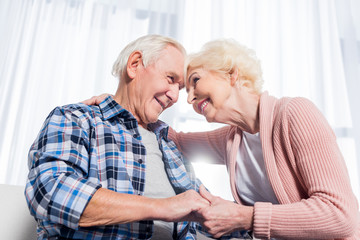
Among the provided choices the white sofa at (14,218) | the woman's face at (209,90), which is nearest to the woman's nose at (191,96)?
the woman's face at (209,90)

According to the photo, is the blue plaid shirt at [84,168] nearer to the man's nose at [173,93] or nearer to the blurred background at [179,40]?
the man's nose at [173,93]

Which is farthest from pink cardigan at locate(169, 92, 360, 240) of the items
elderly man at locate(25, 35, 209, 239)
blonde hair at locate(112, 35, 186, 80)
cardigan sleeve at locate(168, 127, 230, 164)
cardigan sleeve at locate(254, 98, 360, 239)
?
blonde hair at locate(112, 35, 186, 80)

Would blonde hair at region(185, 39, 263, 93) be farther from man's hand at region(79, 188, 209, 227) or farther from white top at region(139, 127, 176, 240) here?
man's hand at region(79, 188, 209, 227)

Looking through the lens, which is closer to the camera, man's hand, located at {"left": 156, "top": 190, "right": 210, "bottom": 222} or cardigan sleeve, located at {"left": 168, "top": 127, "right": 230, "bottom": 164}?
man's hand, located at {"left": 156, "top": 190, "right": 210, "bottom": 222}

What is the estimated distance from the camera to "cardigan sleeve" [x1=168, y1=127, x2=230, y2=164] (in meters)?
1.48

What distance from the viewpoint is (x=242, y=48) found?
4.39ft

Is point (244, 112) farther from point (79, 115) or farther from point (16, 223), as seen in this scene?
point (16, 223)

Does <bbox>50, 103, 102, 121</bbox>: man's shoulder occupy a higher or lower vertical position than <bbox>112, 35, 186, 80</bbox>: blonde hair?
lower

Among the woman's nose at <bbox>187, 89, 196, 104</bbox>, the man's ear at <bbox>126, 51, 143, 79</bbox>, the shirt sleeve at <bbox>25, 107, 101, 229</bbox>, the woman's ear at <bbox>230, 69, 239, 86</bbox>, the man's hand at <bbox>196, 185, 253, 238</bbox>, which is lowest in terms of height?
the man's hand at <bbox>196, 185, 253, 238</bbox>

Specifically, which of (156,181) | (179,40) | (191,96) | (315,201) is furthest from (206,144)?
(179,40)

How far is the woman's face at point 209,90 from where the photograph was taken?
4.13 ft

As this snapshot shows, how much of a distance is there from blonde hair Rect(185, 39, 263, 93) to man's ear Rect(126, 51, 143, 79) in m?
0.21

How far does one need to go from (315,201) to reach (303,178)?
0.32ft

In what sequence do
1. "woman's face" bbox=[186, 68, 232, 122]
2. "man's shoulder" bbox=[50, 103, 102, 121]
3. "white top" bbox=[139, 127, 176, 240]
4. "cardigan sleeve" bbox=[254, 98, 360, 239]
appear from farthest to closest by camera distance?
"woman's face" bbox=[186, 68, 232, 122] < "white top" bbox=[139, 127, 176, 240] < "man's shoulder" bbox=[50, 103, 102, 121] < "cardigan sleeve" bbox=[254, 98, 360, 239]
